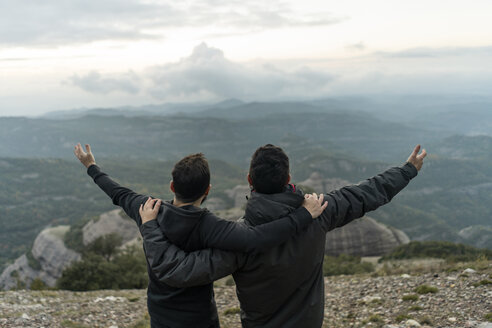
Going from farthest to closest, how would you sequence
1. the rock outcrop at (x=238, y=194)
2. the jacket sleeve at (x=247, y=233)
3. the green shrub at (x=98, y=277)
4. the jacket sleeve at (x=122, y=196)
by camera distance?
the rock outcrop at (x=238, y=194) < the green shrub at (x=98, y=277) < the jacket sleeve at (x=122, y=196) < the jacket sleeve at (x=247, y=233)

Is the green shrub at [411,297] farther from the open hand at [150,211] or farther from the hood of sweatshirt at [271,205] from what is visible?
the open hand at [150,211]

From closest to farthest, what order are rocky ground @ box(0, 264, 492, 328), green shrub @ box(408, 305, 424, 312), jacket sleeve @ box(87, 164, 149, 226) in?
jacket sleeve @ box(87, 164, 149, 226) < rocky ground @ box(0, 264, 492, 328) < green shrub @ box(408, 305, 424, 312)

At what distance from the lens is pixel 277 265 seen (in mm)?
3744

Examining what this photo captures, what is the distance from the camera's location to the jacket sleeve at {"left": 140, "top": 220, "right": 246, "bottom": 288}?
3.53 meters

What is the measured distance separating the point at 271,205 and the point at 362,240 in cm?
5291

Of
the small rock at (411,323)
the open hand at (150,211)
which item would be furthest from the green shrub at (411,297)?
the open hand at (150,211)

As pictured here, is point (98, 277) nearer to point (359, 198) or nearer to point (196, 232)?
point (196, 232)

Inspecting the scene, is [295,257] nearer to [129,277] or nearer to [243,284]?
[243,284]

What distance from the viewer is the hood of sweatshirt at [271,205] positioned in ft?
12.4

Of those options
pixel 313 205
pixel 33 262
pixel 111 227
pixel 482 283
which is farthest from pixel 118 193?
pixel 33 262

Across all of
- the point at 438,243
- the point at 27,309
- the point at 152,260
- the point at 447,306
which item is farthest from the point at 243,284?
the point at 438,243

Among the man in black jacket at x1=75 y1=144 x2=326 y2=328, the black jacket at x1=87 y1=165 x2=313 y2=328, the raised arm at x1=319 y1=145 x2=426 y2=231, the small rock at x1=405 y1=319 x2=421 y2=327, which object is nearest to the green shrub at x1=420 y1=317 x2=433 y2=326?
the small rock at x1=405 y1=319 x2=421 y2=327

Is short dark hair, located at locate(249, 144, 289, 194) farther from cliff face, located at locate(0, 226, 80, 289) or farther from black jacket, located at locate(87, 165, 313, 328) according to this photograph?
cliff face, located at locate(0, 226, 80, 289)

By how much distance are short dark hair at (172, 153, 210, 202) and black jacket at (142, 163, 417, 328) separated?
1.73 feet
